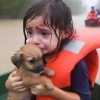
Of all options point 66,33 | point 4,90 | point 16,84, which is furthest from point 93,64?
point 4,90

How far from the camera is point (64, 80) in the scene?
61.4 inches

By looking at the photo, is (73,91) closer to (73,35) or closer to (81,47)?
(81,47)

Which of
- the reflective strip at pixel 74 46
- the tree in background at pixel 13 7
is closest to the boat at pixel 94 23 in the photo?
the tree in background at pixel 13 7

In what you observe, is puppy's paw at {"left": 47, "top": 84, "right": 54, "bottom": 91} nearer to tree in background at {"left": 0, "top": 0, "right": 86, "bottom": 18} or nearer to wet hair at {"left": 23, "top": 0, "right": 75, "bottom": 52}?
wet hair at {"left": 23, "top": 0, "right": 75, "bottom": 52}

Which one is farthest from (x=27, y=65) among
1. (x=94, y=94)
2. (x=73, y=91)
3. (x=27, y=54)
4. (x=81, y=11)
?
(x=81, y=11)

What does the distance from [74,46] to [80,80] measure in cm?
30

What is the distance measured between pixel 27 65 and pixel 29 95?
0.33 meters

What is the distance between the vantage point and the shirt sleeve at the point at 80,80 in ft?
5.17

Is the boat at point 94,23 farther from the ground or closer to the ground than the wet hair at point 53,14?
closer to the ground

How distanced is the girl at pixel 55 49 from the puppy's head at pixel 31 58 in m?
0.06

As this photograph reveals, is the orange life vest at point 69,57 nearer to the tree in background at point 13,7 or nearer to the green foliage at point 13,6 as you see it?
the tree in background at point 13,7

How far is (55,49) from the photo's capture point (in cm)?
167

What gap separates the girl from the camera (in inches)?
59.8

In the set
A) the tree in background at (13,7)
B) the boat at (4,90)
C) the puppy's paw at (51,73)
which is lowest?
the boat at (4,90)
